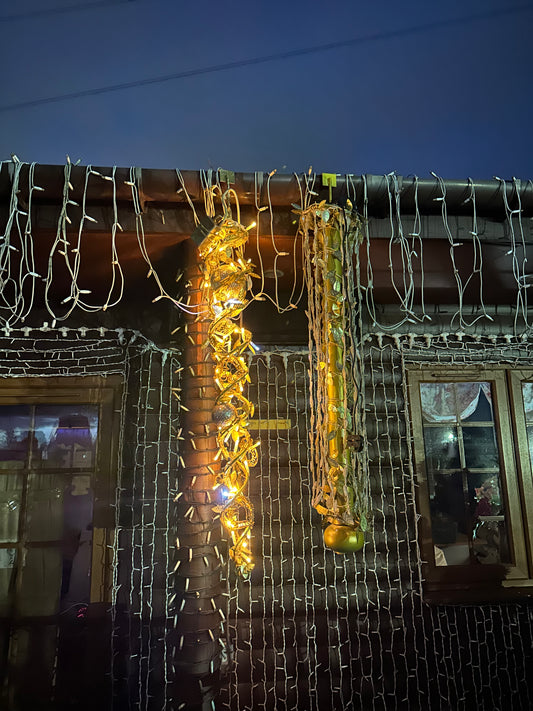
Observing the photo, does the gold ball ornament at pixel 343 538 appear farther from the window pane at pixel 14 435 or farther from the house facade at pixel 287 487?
the window pane at pixel 14 435

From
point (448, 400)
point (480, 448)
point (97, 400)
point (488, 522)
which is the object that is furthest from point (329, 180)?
point (488, 522)

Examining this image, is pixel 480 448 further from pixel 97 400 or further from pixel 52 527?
pixel 52 527

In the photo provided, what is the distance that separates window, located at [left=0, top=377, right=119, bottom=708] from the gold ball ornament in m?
2.01

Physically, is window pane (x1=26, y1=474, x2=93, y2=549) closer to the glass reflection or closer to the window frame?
the window frame

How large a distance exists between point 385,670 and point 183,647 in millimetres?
1839

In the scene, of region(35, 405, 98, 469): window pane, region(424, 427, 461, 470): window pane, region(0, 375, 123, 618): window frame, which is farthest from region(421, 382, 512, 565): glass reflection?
region(35, 405, 98, 469): window pane

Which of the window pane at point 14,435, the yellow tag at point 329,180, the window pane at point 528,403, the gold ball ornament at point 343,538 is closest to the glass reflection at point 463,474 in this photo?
the window pane at point 528,403

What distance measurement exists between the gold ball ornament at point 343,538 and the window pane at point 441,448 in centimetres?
190

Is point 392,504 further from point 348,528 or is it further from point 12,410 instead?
point 12,410

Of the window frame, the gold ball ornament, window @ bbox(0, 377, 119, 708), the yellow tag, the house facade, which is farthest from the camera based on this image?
the window frame

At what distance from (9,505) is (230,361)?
2.36 meters

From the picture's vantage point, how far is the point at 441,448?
380 cm

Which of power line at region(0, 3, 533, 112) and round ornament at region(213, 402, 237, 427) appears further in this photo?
power line at region(0, 3, 533, 112)

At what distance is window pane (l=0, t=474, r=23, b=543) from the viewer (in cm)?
348
